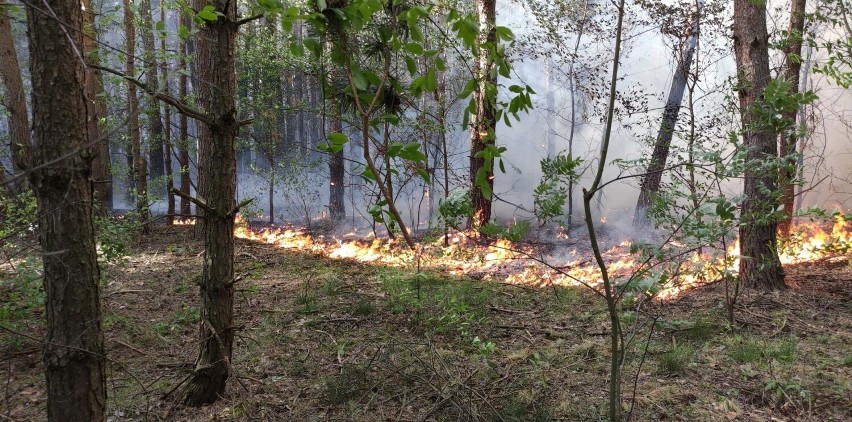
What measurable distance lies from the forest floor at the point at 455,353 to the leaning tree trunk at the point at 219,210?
15cm

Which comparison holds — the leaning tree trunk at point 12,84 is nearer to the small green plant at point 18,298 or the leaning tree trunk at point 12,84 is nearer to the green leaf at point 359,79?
the small green plant at point 18,298

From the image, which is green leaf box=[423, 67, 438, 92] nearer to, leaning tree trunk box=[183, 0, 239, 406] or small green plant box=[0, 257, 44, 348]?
leaning tree trunk box=[183, 0, 239, 406]

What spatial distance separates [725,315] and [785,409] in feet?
7.16

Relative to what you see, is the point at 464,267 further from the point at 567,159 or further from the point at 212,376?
the point at 567,159

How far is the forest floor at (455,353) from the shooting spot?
3.41m

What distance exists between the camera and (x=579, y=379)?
3893 mm

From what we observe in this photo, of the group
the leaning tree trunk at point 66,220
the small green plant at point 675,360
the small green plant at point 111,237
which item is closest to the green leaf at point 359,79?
the leaning tree trunk at point 66,220

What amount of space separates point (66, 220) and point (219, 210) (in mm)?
925

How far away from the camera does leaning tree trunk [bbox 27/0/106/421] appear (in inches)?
84.0

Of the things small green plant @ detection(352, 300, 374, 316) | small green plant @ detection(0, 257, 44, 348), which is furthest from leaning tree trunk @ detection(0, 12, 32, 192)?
small green plant @ detection(352, 300, 374, 316)

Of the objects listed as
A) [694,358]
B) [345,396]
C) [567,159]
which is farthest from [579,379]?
[567,159]

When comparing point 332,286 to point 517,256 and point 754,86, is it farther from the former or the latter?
point 754,86

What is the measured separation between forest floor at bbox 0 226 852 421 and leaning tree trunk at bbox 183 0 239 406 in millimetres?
152

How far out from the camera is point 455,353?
4398mm
